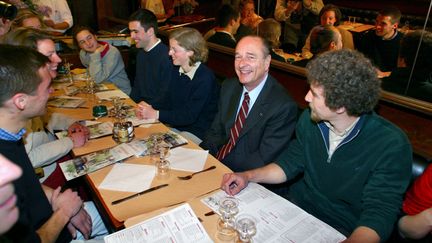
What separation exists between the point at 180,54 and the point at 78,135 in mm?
1119

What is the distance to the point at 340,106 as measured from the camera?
1.39 m

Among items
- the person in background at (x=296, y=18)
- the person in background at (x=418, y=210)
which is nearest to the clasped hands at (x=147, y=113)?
the person in background at (x=418, y=210)

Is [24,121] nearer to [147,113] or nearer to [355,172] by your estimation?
[147,113]

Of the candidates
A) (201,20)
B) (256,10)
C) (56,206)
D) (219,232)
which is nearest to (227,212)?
(219,232)

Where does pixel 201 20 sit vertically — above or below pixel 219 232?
above

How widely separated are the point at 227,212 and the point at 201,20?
6.80 metres

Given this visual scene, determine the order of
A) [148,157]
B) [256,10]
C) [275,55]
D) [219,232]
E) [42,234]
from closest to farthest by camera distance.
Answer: [219,232] → [42,234] → [148,157] → [275,55] → [256,10]

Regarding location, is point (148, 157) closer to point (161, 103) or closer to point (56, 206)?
point (56, 206)

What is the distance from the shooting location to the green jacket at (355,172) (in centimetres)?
133

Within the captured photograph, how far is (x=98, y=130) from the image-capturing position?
2.20 metres

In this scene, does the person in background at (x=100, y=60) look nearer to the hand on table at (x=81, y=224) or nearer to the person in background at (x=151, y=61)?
the person in background at (x=151, y=61)

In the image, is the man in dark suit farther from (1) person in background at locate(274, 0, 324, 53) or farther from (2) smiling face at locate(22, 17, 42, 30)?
(1) person in background at locate(274, 0, 324, 53)

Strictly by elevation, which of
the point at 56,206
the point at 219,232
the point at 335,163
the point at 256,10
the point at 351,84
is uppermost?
the point at 256,10

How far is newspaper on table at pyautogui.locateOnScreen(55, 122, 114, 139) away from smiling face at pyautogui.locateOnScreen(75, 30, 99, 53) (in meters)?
1.43
